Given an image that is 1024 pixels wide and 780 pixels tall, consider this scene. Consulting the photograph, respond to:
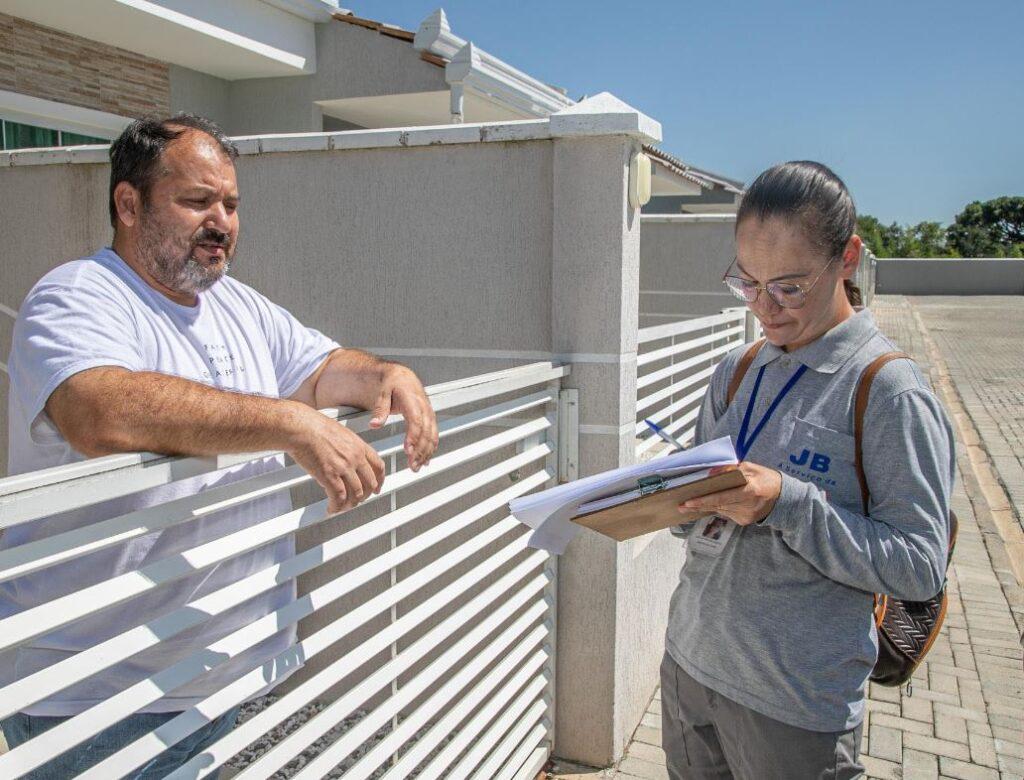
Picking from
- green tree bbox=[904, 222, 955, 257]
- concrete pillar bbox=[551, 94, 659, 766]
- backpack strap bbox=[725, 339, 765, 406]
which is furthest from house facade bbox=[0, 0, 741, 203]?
green tree bbox=[904, 222, 955, 257]

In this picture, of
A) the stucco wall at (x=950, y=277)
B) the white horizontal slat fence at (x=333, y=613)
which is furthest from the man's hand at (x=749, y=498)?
the stucco wall at (x=950, y=277)

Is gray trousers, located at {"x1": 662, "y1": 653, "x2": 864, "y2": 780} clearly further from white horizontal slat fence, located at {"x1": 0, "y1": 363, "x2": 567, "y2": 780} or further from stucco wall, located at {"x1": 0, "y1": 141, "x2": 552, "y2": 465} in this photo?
stucco wall, located at {"x1": 0, "y1": 141, "x2": 552, "y2": 465}

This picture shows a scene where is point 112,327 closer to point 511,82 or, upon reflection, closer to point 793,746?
point 793,746

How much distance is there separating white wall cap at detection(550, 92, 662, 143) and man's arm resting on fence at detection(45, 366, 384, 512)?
2037mm

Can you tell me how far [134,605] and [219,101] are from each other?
31.9 feet

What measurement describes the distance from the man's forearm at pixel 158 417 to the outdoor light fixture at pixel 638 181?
216 centimetres

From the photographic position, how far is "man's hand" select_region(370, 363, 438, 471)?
89.6 inches

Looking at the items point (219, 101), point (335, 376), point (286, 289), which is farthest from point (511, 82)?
point (335, 376)

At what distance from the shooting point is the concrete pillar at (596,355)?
11.6 ft

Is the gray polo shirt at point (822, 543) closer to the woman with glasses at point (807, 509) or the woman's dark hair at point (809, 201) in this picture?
the woman with glasses at point (807, 509)

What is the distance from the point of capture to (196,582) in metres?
2.01

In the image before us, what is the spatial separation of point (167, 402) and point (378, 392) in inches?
28.8

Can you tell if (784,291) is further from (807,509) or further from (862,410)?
(807,509)

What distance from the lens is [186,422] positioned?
1.70m
